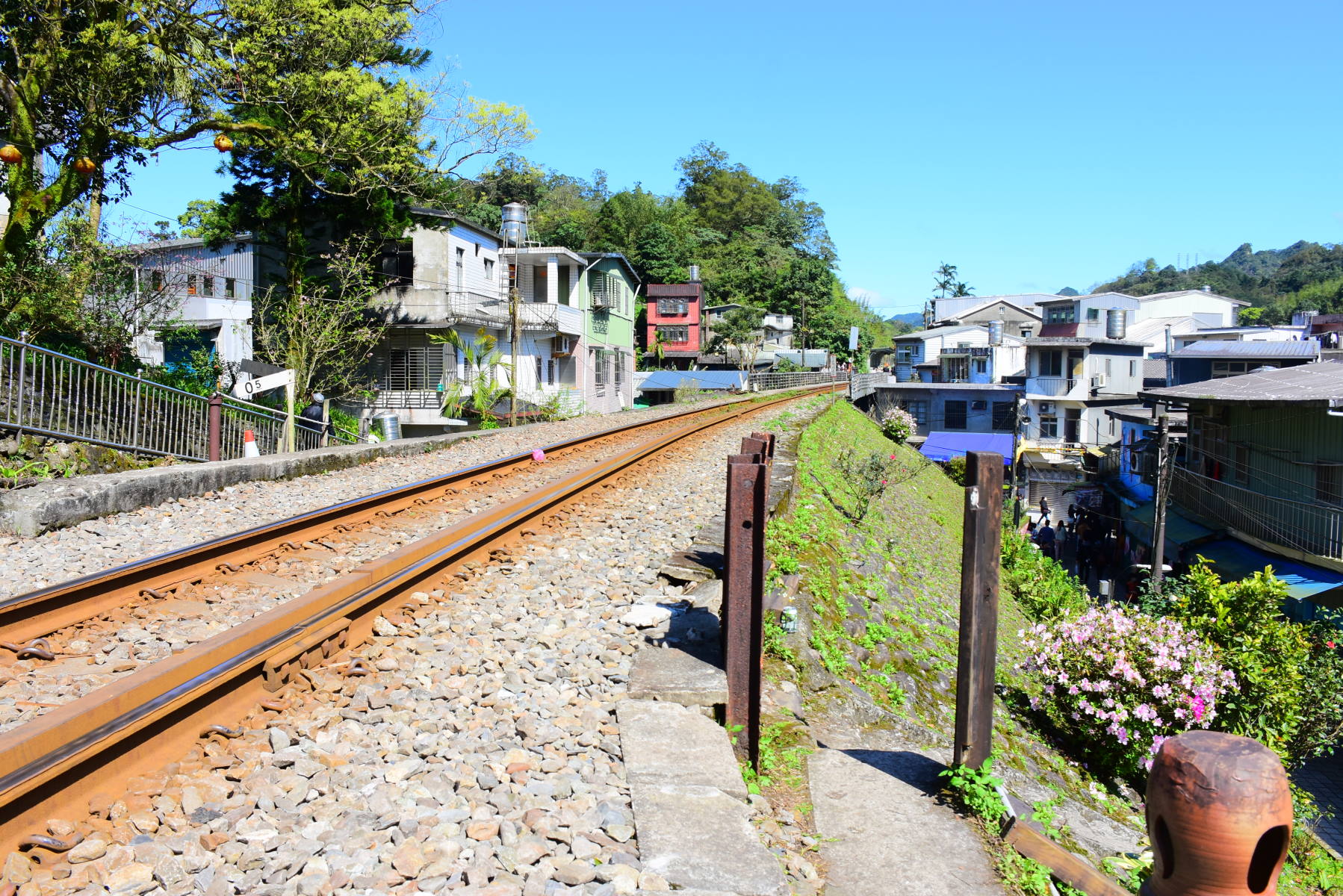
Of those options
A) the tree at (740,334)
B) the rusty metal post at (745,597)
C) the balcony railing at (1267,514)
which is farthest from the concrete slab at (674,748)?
the tree at (740,334)

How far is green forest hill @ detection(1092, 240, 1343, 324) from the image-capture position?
76.8m

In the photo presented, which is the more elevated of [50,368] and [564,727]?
[50,368]

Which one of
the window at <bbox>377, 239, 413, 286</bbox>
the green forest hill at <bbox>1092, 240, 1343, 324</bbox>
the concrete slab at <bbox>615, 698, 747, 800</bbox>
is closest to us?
the concrete slab at <bbox>615, 698, 747, 800</bbox>

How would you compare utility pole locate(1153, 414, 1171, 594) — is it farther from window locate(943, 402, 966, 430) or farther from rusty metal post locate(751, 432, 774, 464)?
window locate(943, 402, 966, 430)

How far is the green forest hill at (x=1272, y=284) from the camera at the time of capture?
76.8 m

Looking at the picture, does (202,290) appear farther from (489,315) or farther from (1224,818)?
(1224,818)

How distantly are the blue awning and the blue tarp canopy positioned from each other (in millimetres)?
17578

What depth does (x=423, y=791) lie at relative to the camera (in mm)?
3020

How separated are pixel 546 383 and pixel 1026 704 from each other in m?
28.7

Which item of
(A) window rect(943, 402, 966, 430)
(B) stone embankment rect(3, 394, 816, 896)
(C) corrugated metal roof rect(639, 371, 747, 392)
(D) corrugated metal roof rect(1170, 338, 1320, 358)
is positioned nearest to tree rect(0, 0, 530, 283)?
(B) stone embankment rect(3, 394, 816, 896)

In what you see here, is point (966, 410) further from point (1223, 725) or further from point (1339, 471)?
point (1223, 725)

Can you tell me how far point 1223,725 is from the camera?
730 cm

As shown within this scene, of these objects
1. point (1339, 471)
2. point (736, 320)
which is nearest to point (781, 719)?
point (1339, 471)

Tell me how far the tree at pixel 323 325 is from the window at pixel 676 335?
104 ft
